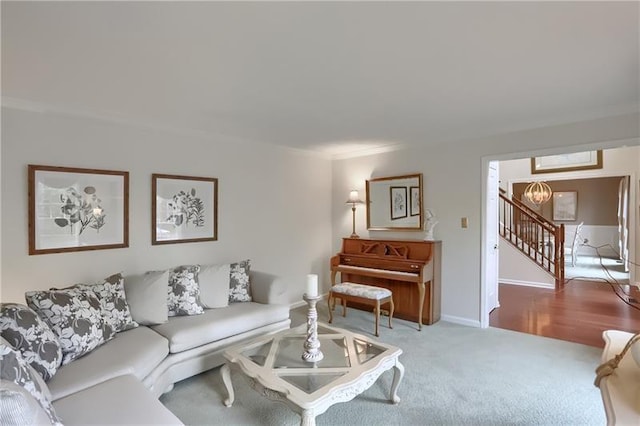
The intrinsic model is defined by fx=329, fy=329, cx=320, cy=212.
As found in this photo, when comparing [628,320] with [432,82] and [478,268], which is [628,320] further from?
[432,82]

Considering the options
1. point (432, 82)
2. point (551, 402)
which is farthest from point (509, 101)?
point (551, 402)

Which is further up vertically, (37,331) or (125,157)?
(125,157)

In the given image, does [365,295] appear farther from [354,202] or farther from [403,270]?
[354,202]

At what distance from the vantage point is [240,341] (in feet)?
9.64

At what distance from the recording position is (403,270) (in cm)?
409

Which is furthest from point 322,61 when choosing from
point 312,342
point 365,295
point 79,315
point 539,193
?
point 539,193

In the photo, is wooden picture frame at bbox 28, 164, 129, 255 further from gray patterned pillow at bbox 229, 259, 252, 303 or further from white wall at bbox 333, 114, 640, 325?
white wall at bbox 333, 114, 640, 325

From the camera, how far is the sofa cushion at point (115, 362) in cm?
181

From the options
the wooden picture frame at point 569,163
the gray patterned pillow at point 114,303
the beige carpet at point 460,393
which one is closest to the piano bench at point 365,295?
the beige carpet at point 460,393

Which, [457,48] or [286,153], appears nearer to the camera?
[457,48]

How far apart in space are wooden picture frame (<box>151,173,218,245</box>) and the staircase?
5.47 m

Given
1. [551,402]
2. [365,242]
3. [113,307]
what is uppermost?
[365,242]

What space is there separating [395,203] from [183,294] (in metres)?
2.97

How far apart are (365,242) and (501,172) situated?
4766 mm
